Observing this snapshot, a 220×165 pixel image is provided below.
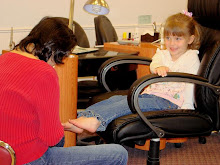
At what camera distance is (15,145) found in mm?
1206

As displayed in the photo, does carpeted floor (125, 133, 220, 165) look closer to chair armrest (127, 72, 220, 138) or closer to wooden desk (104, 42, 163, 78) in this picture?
wooden desk (104, 42, 163, 78)

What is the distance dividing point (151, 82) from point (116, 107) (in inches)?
9.2

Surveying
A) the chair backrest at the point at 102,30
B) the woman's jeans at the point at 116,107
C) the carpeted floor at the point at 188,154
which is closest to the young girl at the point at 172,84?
the woman's jeans at the point at 116,107

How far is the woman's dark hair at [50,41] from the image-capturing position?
134 centimetres

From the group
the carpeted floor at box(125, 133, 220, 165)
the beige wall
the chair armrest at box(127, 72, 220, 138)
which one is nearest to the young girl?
the chair armrest at box(127, 72, 220, 138)

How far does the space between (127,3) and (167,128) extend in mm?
2837

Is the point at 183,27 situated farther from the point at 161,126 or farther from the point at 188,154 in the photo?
the point at 188,154

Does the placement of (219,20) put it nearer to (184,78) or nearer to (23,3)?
(184,78)

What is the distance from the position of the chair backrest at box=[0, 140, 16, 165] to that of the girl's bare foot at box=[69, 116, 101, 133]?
0.58 meters

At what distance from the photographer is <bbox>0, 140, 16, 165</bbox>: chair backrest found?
1.02 m

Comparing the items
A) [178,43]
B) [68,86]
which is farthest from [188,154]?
[68,86]

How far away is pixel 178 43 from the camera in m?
2.06

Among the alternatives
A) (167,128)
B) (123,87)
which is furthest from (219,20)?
(123,87)

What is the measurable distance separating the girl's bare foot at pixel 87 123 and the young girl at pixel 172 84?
6cm
